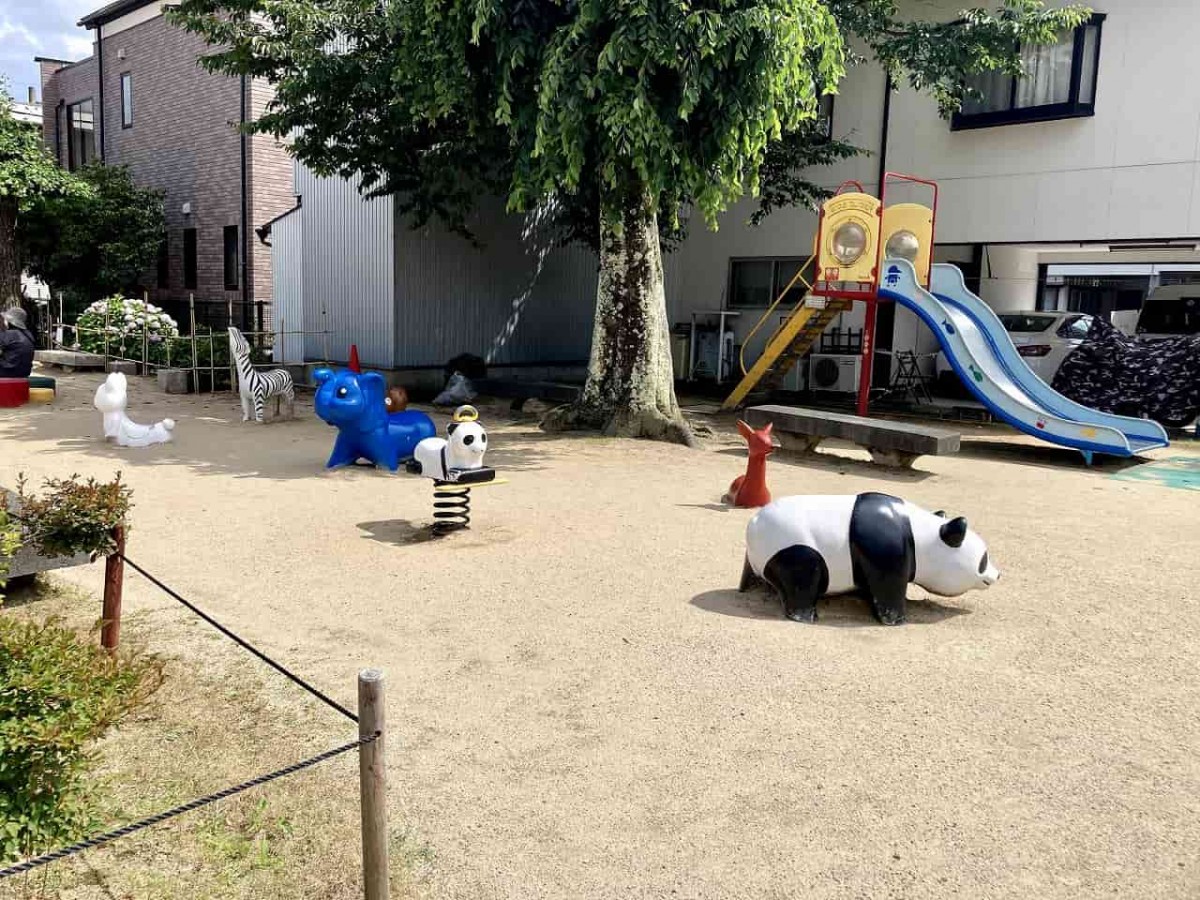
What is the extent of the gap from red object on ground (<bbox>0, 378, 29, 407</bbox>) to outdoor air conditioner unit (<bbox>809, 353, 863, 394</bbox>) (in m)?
13.2

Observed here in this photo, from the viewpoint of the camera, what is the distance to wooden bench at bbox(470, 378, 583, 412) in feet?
54.0

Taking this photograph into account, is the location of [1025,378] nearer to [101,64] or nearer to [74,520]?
[74,520]

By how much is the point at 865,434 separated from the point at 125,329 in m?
15.8

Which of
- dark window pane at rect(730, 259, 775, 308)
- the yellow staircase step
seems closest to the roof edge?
dark window pane at rect(730, 259, 775, 308)

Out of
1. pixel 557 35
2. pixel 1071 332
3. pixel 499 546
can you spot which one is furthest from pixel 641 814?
pixel 1071 332

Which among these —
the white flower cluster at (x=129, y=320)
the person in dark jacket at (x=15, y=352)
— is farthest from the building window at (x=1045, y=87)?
the white flower cluster at (x=129, y=320)

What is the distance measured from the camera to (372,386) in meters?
10.3

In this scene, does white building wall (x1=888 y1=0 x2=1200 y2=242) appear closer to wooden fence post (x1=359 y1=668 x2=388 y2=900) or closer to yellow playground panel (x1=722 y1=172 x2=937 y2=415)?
yellow playground panel (x1=722 y1=172 x2=937 y2=415)

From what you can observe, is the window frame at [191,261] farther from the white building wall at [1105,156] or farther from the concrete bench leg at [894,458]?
the concrete bench leg at [894,458]

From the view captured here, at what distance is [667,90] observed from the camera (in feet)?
33.8

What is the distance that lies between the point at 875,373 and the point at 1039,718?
15244 mm

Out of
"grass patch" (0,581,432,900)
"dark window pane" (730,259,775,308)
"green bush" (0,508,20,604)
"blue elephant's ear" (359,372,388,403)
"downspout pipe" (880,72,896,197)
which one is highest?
"downspout pipe" (880,72,896,197)

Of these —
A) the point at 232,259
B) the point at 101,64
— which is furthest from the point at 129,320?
the point at 101,64

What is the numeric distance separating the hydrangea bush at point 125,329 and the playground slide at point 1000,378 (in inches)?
562
